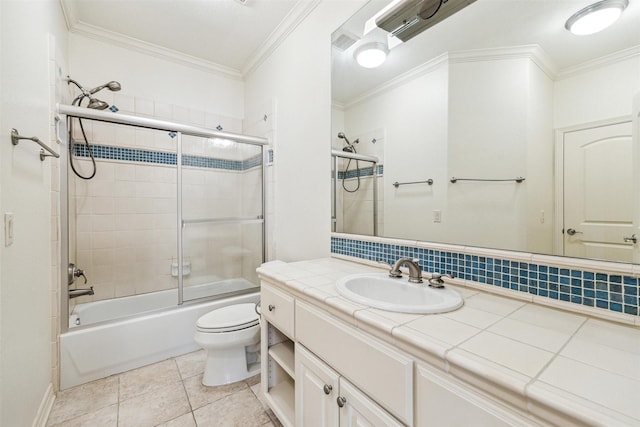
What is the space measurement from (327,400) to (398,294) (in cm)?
48

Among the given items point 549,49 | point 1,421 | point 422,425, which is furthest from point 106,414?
point 549,49

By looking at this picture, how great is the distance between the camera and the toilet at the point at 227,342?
5.29ft

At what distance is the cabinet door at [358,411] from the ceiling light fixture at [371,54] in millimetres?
1534

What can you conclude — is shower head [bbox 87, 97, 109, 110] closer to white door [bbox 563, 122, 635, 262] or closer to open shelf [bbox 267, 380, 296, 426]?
open shelf [bbox 267, 380, 296, 426]

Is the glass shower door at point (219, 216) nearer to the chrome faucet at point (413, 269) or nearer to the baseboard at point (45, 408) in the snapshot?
the baseboard at point (45, 408)

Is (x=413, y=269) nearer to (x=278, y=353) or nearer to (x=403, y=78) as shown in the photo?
(x=278, y=353)

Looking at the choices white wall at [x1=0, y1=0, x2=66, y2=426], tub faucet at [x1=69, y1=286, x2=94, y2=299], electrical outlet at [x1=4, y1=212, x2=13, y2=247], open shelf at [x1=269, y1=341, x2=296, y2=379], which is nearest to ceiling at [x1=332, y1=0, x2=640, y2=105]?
open shelf at [x1=269, y1=341, x2=296, y2=379]

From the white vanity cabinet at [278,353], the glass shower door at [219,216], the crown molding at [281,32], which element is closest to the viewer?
the white vanity cabinet at [278,353]

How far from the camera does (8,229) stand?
3.28ft

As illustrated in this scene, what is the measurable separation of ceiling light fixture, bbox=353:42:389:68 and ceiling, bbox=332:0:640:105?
0.03 metres

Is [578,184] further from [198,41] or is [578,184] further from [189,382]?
[198,41]

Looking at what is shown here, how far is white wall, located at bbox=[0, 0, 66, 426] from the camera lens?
993 millimetres

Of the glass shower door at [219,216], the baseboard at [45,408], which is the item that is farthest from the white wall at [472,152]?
the baseboard at [45,408]

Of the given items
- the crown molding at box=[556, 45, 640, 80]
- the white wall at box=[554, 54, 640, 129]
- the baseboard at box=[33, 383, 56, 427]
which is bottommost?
the baseboard at box=[33, 383, 56, 427]
